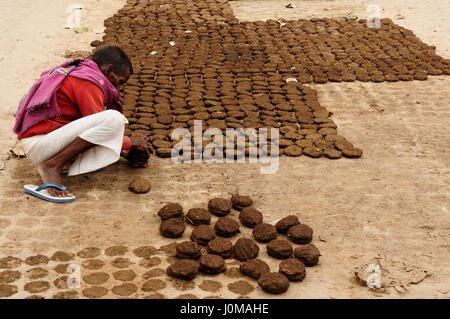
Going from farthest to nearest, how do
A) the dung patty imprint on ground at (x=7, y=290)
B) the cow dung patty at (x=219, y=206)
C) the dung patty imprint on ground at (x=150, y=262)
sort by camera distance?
the cow dung patty at (x=219, y=206)
the dung patty imprint on ground at (x=150, y=262)
the dung patty imprint on ground at (x=7, y=290)

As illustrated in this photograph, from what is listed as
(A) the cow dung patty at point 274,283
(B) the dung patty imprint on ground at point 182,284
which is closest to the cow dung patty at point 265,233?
(A) the cow dung patty at point 274,283

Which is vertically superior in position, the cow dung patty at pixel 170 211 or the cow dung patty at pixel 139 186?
the cow dung patty at pixel 170 211

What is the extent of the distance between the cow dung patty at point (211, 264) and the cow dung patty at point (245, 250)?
0.14 meters

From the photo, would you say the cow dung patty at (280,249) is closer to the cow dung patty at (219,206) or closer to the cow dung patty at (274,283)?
the cow dung patty at (274,283)

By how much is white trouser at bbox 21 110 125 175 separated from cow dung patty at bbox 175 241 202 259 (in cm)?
100

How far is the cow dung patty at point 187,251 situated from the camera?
3.09 m

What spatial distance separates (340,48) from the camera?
6898mm

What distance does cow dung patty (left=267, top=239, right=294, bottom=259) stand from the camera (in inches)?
125

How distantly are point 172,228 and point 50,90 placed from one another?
1283 millimetres

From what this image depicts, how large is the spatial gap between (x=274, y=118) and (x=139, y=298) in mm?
2658

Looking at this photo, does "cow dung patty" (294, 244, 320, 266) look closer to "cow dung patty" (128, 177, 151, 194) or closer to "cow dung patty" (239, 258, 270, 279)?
"cow dung patty" (239, 258, 270, 279)

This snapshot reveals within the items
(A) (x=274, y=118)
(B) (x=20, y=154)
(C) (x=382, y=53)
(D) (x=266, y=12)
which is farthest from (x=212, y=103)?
(D) (x=266, y=12)

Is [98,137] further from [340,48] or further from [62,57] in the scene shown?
[340,48]

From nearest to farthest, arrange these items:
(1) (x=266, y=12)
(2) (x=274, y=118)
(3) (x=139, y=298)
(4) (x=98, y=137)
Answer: (3) (x=139, y=298) → (4) (x=98, y=137) → (2) (x=274, y=118) → (1) (x=266, y=12)
